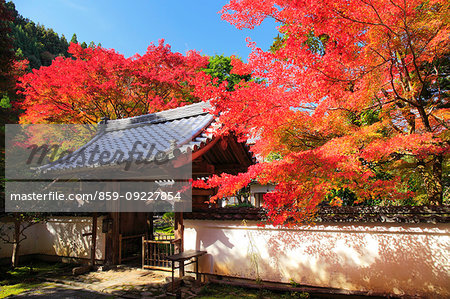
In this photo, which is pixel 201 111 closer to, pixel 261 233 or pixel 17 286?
pixel 261 233

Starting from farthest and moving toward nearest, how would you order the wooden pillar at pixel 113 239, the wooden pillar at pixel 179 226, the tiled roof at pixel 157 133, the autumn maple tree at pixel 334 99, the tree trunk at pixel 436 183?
the wooden pillar at pixel 113 239 < the wooden pillar at pixel 179 226 < the tiled roof at pixel 157 133 < the tree trunk at pixel 436 183 < the autumn maple tree at pixel 334 99

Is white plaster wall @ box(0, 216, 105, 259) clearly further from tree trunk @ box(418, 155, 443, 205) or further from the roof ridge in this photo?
tree trunk @ box(418, 155, 443, 205)

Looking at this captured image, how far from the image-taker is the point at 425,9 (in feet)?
18.5

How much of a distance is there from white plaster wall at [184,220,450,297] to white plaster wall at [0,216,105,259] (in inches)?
201

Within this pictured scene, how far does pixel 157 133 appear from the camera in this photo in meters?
9.01

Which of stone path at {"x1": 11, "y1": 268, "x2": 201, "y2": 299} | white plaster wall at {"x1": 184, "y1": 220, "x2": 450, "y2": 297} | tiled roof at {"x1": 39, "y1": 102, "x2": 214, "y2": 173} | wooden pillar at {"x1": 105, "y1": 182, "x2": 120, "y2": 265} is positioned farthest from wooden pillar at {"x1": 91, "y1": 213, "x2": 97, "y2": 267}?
white plaster wall at {"x1": 184, "y1": 220, "x2": 450, "y2": 297}

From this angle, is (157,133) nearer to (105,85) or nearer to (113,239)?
(113,239)

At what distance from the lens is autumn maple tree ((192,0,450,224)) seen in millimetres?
5023

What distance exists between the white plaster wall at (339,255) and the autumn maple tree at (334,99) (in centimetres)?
78

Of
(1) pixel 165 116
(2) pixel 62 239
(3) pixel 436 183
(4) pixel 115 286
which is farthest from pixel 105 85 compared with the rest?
(3) pixel 436 183

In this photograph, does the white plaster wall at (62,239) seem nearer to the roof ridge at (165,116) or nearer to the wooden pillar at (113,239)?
the wooden pillar at (113,239)

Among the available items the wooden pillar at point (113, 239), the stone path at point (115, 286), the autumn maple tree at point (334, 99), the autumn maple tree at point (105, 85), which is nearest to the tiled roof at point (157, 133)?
the autumn maple tree at point (334, 99)

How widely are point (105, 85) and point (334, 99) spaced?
14.8 meters

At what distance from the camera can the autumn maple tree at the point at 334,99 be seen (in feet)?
16.5
